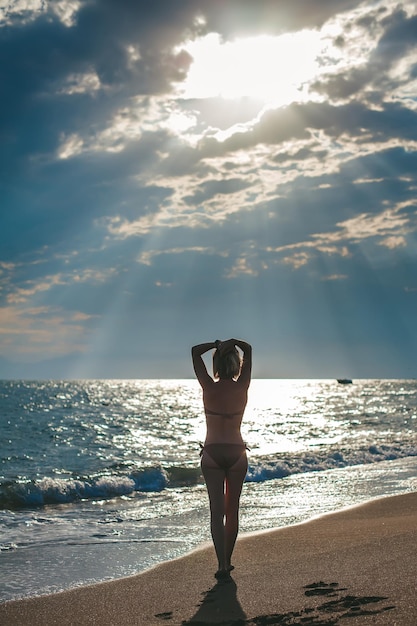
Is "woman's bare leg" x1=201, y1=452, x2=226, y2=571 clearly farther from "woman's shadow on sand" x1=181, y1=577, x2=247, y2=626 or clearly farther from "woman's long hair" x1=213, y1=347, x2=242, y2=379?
"woman's long hair" x1=213, y1=347, x2=242, y2=379

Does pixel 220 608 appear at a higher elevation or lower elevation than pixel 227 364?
lower

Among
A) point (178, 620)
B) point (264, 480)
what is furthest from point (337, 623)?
point (264, 480)

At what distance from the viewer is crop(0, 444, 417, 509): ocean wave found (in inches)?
605

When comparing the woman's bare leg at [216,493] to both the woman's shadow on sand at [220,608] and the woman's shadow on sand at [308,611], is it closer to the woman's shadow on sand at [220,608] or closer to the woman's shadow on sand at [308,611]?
the woman's shadow on sand at [220,608]

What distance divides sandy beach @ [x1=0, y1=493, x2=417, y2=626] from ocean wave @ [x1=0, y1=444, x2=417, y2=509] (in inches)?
313

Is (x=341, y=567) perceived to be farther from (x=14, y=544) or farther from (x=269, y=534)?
(x=14, y=544)

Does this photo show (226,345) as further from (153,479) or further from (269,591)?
(153,479)

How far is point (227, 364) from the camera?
641cm

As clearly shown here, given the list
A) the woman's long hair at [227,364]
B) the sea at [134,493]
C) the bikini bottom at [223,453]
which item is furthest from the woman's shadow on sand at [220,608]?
the woman's long hair at [227,364]

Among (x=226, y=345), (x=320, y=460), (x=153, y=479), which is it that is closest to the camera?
(x=226, y=345)

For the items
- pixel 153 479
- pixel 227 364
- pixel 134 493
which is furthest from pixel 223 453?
pixel 153 479

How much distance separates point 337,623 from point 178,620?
1.41 metres

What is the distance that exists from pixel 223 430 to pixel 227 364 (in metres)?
0.67

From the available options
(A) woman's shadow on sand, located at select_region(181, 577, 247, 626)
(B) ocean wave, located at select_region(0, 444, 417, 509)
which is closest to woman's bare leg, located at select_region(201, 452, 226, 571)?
(A) woman's shadow on sand, located at select_region(181, 577, 247, 626)
